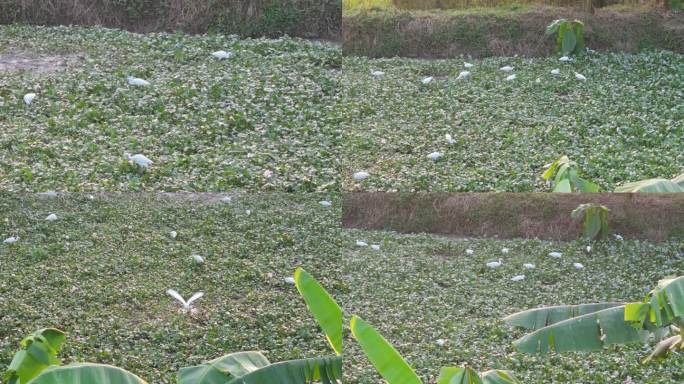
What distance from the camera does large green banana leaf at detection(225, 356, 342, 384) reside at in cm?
195

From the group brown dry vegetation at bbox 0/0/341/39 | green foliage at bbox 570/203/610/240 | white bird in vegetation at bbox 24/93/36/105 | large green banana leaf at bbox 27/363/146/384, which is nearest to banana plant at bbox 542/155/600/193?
green foliage at bbox 570/203/610/240

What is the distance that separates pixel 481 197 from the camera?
271cm

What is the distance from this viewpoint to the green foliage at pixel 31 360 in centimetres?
206

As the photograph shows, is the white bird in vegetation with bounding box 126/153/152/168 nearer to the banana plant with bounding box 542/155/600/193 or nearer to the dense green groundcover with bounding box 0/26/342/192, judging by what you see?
the dense green groundcover with bounding box 0/26/342/192

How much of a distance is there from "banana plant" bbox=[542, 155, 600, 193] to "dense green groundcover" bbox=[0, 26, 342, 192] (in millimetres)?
717

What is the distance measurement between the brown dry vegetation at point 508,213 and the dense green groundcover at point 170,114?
0.22 meters

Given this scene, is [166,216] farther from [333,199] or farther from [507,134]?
[507,134]

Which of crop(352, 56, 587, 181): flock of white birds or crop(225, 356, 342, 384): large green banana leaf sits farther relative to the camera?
crop(352, 56, 587, 181): flock of white birds

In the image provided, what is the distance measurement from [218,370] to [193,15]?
151 centimetres

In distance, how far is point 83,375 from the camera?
6.02 ft

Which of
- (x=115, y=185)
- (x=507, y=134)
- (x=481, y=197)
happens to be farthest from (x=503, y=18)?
(x=115, y=185)

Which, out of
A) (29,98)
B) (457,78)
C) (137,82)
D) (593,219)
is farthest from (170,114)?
(593,219)

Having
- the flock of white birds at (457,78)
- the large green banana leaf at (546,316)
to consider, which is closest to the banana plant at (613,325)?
the large green banana leaf at (546,316)

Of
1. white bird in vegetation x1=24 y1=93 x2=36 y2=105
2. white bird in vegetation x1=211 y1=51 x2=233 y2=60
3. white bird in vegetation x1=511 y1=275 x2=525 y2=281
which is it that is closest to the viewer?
white bird in vegetation x1=24 y1=93 x2=36 y2=105
